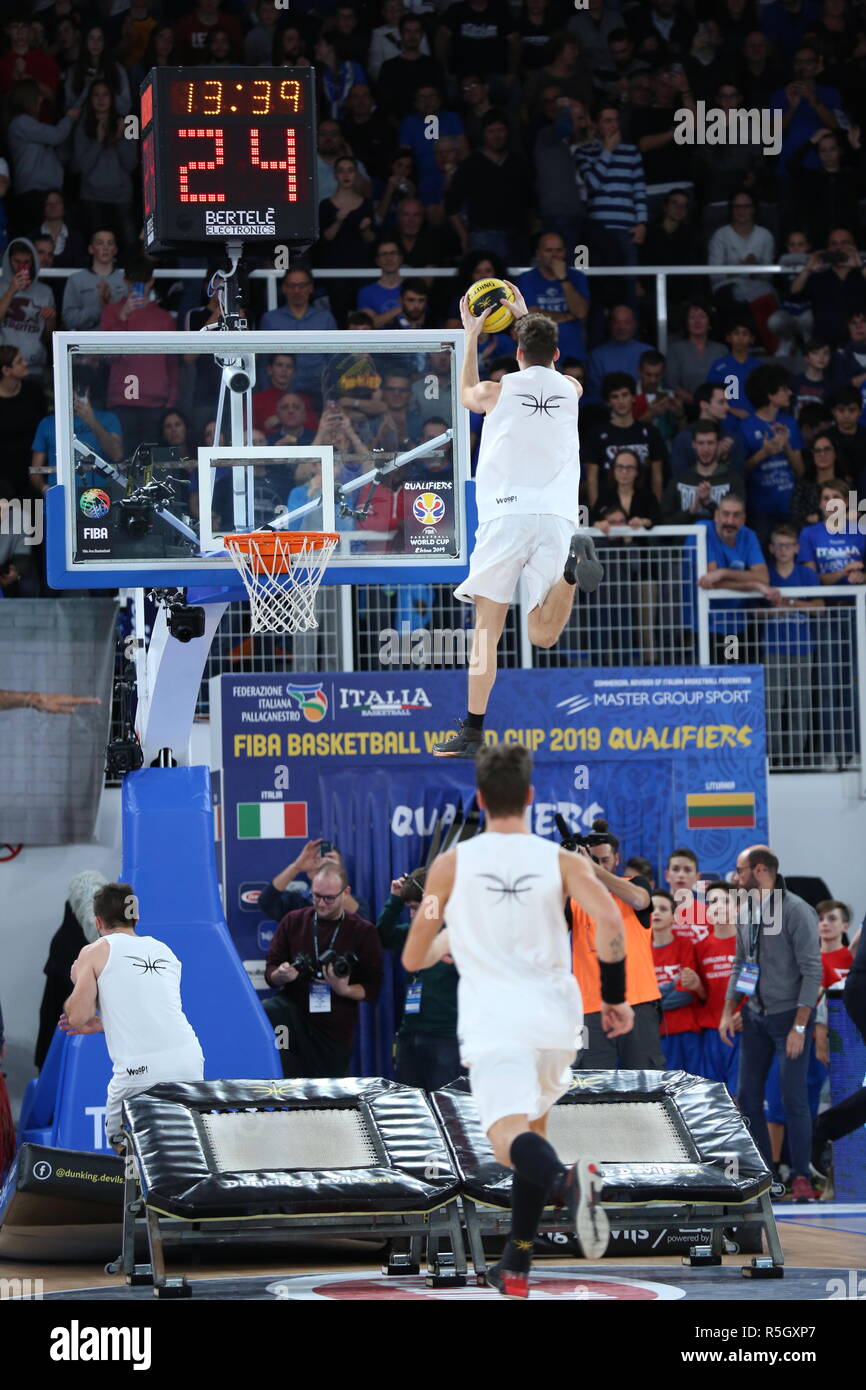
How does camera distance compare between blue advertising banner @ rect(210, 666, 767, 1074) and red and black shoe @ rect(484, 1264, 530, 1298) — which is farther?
blue advertising banner @ rect(210, 666, 767, 1074)

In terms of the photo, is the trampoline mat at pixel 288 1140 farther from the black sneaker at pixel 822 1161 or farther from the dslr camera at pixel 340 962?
the black sneaker at pixel 822 1161

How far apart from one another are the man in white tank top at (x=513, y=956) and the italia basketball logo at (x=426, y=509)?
3.25m

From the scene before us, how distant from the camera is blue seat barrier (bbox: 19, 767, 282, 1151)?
39.3 ft

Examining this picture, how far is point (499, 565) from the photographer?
9250 millimetres

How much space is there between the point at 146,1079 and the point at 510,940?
354 cm

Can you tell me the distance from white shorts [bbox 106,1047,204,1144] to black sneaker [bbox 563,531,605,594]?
10.9 ft

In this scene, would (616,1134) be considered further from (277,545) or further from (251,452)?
(251,452)

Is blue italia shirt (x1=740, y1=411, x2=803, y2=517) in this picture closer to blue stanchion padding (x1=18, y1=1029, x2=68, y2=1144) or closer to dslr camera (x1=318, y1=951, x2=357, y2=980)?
dslr camera (x1=318, y1=951, x2=357, y2=980)

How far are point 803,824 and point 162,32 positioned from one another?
8576 millimetres

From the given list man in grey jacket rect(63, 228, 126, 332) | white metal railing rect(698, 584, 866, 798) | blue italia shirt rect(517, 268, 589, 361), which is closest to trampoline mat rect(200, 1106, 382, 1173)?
white metal railing rect(698, 584, 866, 798)

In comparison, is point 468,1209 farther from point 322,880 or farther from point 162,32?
point 162,32

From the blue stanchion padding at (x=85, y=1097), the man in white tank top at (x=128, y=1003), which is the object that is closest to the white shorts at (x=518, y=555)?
the man in white tank top at (x=128, y=1003)

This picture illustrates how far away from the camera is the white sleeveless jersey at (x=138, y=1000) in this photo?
10117mm
